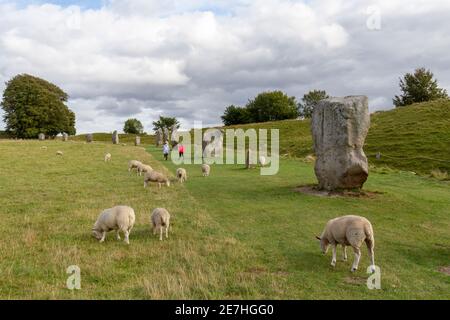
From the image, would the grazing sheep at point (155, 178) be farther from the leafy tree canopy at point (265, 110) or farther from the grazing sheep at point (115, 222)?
the leafy tree canopy at point (265, 110)

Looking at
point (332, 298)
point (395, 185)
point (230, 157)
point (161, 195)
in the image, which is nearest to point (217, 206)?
point (161, 195)

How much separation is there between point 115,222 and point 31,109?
77286 mm

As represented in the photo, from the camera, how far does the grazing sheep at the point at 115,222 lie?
13.6 m

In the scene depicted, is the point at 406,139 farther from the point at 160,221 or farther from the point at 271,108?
the point at 271,108

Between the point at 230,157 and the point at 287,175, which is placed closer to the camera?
Result: the point at 287,175

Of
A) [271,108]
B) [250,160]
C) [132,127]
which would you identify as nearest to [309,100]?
[271,108]

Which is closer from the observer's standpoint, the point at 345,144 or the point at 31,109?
the point at 345,144

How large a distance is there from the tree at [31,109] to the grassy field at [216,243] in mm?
60448

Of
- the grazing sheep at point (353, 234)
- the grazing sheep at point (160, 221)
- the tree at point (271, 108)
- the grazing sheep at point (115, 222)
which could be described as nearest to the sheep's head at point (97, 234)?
the grazing sheep at point (115, 222)

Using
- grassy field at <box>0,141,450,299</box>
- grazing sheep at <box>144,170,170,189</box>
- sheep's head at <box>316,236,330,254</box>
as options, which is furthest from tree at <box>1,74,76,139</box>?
sheep's head at <box>316,236,330,254</box>

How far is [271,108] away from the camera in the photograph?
431ft

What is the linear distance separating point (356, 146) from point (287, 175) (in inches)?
353
